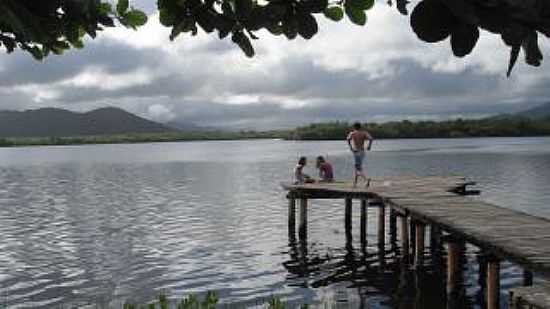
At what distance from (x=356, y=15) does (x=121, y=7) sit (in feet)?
4.58

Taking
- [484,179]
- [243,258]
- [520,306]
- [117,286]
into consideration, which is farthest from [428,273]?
[484,179]

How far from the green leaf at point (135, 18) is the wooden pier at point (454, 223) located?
20.6ft

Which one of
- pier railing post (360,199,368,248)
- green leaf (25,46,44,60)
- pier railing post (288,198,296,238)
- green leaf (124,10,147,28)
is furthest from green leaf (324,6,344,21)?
pier railing post (288,198,296,238)

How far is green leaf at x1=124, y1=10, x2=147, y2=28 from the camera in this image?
151 inches

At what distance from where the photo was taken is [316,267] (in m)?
22.7

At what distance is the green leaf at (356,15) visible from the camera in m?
3.18

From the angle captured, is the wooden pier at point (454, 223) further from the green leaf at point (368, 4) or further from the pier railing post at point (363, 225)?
the green leaf at point (368, 4)

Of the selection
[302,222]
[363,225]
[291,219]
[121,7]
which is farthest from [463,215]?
[121,7]

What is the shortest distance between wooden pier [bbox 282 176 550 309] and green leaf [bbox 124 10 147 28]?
6271 millimetres

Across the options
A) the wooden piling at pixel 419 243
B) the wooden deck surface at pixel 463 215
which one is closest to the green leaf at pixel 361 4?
the wooden deck surface at pixel 463 215

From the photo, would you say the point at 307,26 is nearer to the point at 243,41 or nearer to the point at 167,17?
the point at 243,41

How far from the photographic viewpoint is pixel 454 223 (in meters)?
15.2

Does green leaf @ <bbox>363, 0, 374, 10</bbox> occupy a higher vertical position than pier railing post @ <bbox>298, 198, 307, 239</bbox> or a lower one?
higher

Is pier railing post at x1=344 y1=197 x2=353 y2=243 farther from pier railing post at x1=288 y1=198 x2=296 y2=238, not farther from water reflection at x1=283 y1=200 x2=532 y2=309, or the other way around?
pier railing post at x1=288 y1=198 x2=296 y2=238
